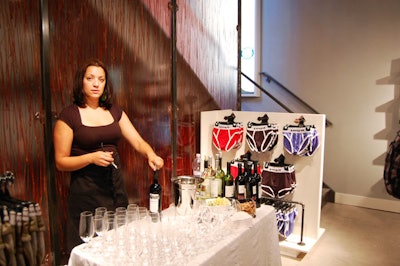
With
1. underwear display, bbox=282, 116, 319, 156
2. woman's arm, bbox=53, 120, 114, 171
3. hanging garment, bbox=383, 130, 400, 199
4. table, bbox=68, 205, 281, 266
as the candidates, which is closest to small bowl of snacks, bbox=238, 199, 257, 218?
table, bbox=68, 205, 281, 266

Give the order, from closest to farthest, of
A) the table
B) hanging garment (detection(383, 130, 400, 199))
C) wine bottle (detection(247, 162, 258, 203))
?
the table → wine bottle (detection(247, 162, 258, 203)) → hanging garment (detection(383, 130, 400, 199))

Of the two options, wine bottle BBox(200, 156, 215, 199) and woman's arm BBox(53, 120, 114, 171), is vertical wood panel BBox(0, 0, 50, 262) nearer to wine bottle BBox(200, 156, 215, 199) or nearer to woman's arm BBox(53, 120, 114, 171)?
woman's arm BBox(53, 120, 114, 171)

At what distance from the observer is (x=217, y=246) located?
1851 millimetres

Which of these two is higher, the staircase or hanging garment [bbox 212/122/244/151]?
hanging garment [bbox 212/122/244/151]

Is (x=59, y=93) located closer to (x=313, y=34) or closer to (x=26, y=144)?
(x=26, y=144)

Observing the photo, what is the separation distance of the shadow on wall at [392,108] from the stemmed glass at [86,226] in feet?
13.5

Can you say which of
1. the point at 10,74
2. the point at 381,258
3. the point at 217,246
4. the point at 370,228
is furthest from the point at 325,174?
the point at 10,74

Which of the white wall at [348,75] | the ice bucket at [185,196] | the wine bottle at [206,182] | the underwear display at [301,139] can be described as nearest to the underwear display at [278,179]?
the underwear display at [301,139]

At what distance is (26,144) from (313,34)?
13.5 feet

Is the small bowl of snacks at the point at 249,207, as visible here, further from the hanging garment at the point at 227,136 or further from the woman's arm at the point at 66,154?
the hanging garment at the point at 227,136

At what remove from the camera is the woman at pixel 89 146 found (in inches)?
86.6

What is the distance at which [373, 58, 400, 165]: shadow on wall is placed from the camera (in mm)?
4629

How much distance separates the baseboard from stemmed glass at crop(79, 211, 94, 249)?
4.13m

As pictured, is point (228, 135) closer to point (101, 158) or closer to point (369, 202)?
point (101, 158)
